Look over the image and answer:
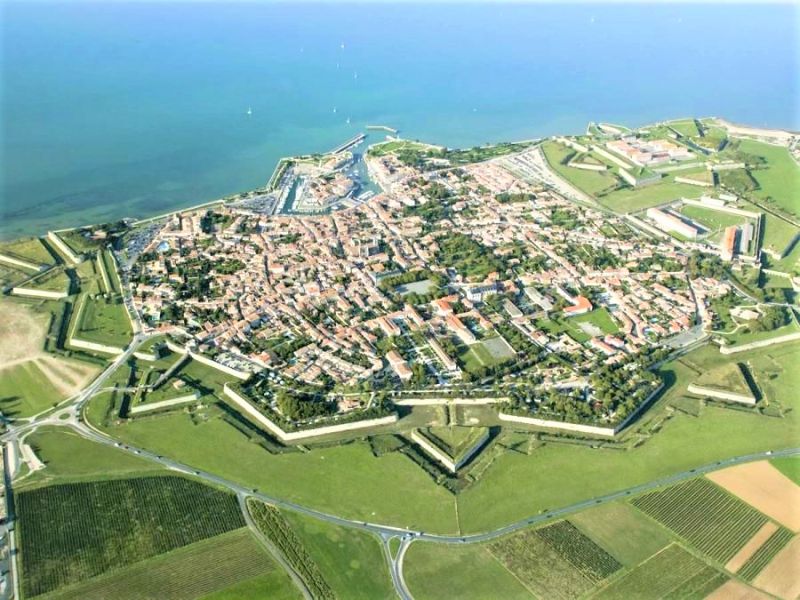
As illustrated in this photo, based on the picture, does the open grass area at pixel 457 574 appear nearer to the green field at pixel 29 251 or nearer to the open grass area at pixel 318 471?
the open grass area at pixel 318 471

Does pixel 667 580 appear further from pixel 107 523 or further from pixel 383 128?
pixel 383 128

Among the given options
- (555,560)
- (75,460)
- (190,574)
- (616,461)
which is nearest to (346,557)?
(190,574)

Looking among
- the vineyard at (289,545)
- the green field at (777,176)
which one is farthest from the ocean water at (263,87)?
the vineyard at (289,545)

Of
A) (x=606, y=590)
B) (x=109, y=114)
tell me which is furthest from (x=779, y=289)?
(x=109, y=114)

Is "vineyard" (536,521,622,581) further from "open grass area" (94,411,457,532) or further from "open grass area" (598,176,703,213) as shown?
"open grass area" (598,176,703,213)

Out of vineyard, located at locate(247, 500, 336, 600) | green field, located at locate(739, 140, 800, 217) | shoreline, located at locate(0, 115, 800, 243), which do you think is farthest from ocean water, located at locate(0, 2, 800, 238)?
vineyard, located at locate(247, 500, 336, 600)

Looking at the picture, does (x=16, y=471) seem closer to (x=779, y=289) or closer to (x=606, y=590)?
(x=606, y=590)
